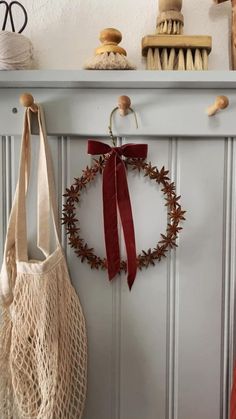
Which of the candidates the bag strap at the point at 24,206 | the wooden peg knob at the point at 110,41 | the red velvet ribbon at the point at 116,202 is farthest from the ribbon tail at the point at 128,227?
the wooden peg knob at the point at 110,41

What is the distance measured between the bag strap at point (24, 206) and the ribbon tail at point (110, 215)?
0.29 feet

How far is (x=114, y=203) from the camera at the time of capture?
1.90 feet

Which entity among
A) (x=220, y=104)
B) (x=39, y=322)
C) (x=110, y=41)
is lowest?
(x=39, y=322)

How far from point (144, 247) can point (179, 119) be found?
24cm

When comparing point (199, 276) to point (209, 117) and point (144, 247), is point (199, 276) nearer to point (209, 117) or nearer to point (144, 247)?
point (144, 247)

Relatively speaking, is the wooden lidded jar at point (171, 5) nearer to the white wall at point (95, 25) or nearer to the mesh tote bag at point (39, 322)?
the white wall at point (95, 25)

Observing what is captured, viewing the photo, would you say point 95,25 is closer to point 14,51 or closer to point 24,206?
point 14,51

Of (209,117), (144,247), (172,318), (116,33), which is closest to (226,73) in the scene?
(209,117)

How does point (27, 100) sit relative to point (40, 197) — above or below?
above

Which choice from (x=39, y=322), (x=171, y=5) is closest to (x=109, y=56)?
(x=171, y=5)

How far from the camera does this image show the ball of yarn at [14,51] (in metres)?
0.54

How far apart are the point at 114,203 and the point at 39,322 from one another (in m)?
0.23

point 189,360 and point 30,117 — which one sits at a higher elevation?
point 30,117

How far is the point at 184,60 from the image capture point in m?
0.58
